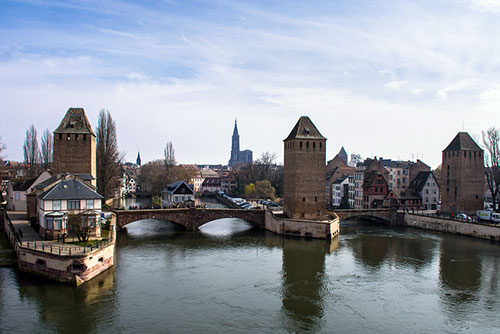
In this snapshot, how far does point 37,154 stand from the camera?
57.0 meters

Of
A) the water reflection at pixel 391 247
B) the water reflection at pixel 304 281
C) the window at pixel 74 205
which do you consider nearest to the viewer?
A: the water reflection at pixel 304 281

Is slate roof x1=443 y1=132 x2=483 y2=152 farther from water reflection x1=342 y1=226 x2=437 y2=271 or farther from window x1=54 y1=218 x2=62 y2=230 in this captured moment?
window x1=54 y1=218 x2=62 y2=230

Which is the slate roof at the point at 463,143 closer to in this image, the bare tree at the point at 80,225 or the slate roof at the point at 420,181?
the slate roof at the point at 420,181

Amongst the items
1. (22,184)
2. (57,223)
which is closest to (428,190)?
(57,223)

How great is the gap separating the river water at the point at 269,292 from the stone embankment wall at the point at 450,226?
13.3 ft

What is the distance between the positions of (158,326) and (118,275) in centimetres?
779

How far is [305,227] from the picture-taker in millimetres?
37750

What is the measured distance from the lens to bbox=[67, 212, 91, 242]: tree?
2556cm

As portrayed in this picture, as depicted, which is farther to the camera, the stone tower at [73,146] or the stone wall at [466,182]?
the stone wall at [466,182]

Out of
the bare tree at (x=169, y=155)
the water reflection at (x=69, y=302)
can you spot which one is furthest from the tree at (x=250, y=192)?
the water reflection at (x=69, y=302)

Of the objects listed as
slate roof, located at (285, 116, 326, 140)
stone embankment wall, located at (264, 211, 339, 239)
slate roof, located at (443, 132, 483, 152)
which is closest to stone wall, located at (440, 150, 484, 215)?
slate roof, located at (443, 132, 483, 152)

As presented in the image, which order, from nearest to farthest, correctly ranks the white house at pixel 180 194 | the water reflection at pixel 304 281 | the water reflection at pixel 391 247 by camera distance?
1. the water reflection at pixel 304 281
2. the water reflection at pixel 391 247
3. the white house at pixel 180 194

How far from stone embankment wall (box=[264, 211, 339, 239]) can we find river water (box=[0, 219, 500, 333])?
2.91m

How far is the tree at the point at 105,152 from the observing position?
47.9m
